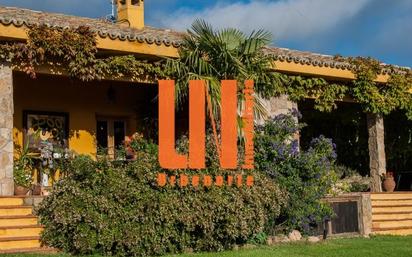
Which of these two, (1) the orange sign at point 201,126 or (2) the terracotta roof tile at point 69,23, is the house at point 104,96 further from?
(1) the orange sign at point 201,126

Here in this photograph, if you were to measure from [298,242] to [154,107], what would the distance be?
5.42 m

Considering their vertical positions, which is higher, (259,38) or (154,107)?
(259,38)

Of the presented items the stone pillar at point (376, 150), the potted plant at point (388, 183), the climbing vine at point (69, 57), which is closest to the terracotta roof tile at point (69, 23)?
the climbing vine at point (69, 57)

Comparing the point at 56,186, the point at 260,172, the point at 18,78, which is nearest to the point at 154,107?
the point at 18,78

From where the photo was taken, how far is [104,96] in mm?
16469

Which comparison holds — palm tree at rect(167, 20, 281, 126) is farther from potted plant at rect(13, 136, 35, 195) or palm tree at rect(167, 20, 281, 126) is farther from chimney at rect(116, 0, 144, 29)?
chimney at rect(116, 0, 144, 29)

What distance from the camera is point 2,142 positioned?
39.6 feet

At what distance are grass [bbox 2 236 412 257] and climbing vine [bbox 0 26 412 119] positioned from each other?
4.04m

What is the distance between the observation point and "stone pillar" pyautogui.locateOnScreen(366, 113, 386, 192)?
57.7ft

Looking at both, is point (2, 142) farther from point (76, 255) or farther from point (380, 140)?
point (380, 140)

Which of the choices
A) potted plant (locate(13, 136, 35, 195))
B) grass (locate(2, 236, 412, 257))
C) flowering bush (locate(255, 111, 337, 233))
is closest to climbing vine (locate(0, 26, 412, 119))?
flowering bush (locate(255, 111, 337, 233))

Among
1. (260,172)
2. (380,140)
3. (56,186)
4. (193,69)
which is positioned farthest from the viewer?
(380,140)

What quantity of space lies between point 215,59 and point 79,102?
12.9ft

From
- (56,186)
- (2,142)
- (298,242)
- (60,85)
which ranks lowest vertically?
(298,242)
